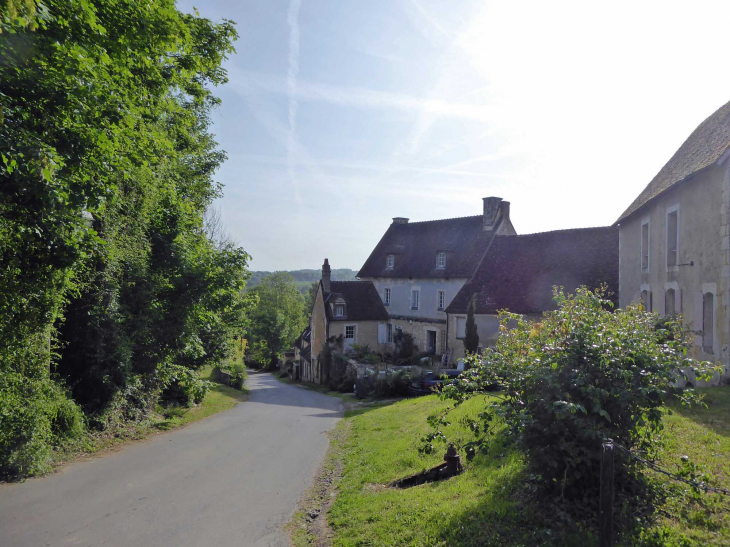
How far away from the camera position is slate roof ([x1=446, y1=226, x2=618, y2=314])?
25750 millimetres

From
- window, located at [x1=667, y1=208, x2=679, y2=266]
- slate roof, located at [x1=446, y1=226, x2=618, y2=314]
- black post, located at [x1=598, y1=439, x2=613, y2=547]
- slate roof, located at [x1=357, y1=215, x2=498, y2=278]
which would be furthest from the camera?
slate roof, located at [x1=357, y1=215, x2=498, y2=278]

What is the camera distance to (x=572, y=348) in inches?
235

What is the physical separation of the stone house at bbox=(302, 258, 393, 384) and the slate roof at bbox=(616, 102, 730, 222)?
22696 millimetres

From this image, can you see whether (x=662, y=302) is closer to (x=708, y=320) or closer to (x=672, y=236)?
(x=672, y=236)

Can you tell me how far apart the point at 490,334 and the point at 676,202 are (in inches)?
545

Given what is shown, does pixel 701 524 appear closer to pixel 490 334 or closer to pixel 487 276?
pixel 490 334

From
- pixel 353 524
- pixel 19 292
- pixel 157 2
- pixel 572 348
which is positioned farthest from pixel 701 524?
pixel 157 2

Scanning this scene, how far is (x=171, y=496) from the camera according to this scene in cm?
887

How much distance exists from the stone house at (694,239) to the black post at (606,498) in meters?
6.50

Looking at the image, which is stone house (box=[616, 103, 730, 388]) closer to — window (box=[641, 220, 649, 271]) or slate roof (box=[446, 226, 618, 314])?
window (box=[641, 220, 649, 271])

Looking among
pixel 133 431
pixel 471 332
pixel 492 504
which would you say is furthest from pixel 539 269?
pixel 492 504

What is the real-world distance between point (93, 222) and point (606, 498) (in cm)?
1295

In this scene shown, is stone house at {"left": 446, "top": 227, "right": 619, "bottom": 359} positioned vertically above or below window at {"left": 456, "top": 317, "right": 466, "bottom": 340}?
above

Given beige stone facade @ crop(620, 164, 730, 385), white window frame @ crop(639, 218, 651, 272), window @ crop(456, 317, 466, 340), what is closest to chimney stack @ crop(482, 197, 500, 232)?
window @ crop(456, 317, 466, 340)
